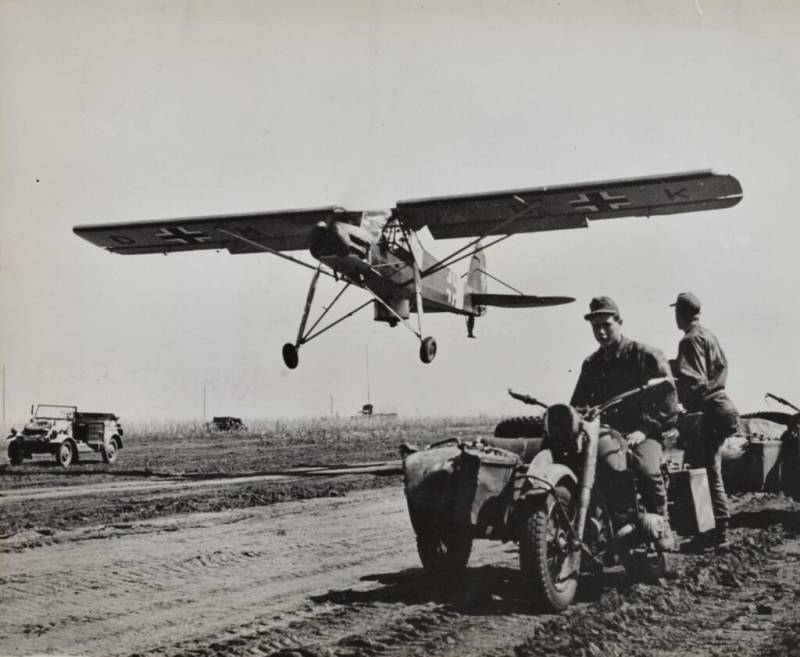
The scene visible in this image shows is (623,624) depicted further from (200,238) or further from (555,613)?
(200,238)

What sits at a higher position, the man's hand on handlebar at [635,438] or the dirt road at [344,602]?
the man's hand on handlebar at [635,438]

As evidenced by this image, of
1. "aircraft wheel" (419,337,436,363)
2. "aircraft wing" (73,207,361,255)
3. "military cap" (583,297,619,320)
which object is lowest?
"military cap" (583,297,619,320)

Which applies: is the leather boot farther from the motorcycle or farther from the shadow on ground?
the motorcycle

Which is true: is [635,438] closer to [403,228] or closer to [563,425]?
[563,425]

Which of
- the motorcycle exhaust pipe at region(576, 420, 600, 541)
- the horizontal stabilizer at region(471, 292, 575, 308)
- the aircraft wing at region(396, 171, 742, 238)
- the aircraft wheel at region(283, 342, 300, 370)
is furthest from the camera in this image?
the horizontal stabilizer at region(471, 292, 575, 308)

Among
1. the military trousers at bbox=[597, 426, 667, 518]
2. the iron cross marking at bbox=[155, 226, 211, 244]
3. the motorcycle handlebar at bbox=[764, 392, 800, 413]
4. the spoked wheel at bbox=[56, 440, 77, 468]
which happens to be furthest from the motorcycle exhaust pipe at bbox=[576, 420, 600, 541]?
the spoked wheel at bbox=[56, 440, 77, 468]

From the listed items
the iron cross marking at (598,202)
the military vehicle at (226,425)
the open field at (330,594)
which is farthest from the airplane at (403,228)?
the military vehicle at (226,425)

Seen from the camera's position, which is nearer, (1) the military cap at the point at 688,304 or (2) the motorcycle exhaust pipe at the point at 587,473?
(2) the motorcycle exhaust pipe at the point at 587,473

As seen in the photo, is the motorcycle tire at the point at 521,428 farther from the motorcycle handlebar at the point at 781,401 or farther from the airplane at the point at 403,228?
the airplane at the point at 403,228
